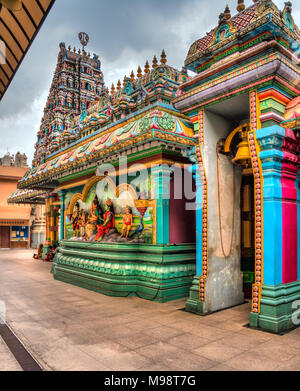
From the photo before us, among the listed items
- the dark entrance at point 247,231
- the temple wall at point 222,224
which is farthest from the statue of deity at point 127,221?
the dark entrance at point 247,231

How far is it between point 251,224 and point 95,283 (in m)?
4.26

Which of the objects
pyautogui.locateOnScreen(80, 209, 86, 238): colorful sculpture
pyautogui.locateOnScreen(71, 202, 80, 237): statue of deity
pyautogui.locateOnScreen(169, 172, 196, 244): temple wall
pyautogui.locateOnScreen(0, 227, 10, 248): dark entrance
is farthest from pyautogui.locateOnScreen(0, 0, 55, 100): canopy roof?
pyautogui.locateOnScreen(0, 227, 10, 248): dark entrance

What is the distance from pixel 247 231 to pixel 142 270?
2.67 m

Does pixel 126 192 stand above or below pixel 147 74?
below

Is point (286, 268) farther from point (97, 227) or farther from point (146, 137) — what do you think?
point (97, 227)

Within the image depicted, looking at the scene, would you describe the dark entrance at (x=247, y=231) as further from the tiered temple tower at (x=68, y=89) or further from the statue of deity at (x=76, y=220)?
the tiered temple tower at (x=68, y=89)

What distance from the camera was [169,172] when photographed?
773 centimetres

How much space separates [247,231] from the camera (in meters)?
7.33

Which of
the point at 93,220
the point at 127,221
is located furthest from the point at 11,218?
the point at 127,221

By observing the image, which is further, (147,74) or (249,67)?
(147,74)

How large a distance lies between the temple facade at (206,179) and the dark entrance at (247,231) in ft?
0.08

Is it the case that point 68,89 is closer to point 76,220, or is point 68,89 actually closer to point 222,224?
point 76,220

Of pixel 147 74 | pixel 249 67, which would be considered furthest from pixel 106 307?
pixel 147 74

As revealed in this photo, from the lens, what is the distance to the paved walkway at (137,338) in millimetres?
3766
